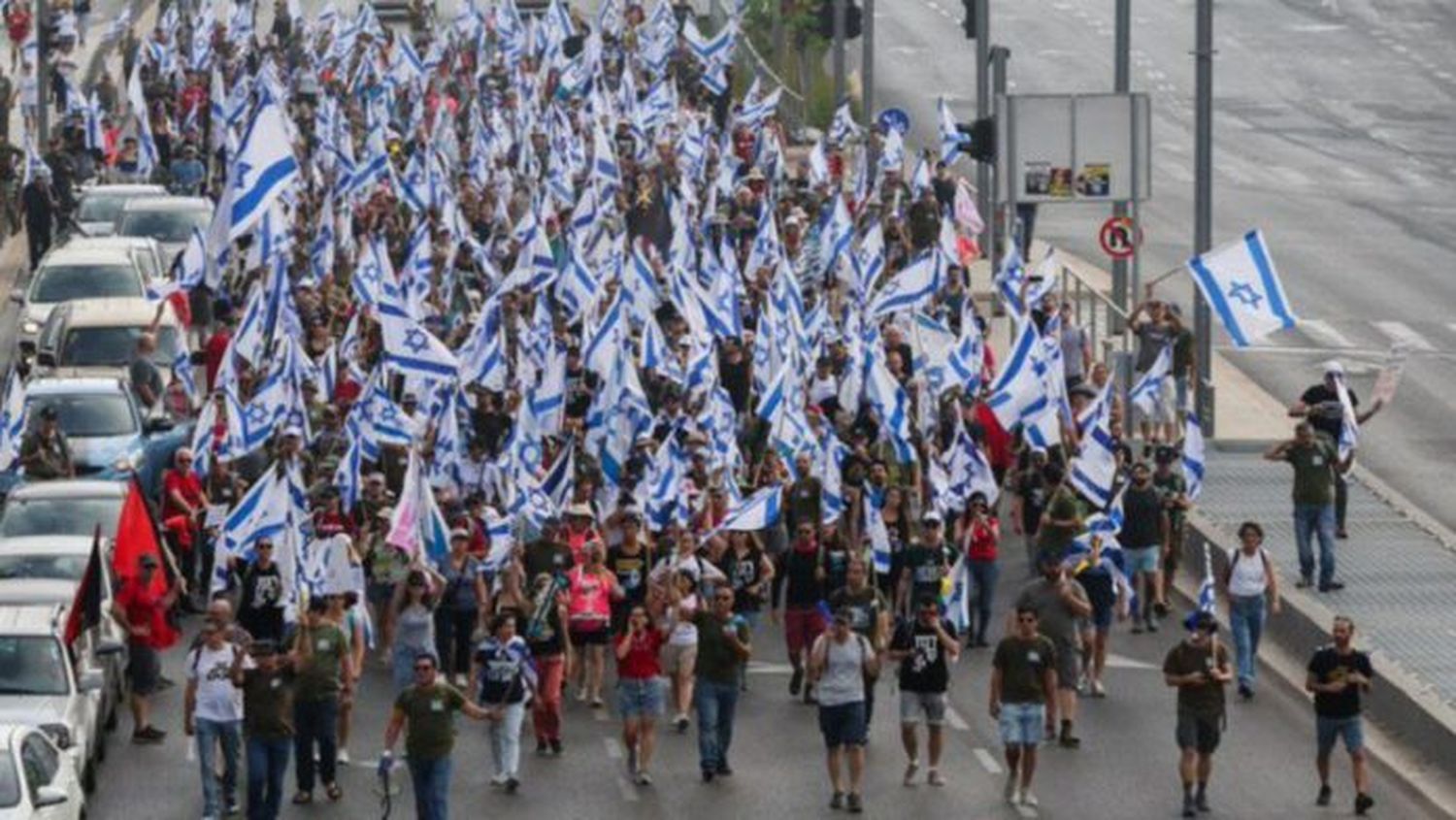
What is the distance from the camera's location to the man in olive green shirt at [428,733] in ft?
95.3

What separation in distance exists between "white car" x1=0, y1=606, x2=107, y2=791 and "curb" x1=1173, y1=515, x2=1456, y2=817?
886 cm

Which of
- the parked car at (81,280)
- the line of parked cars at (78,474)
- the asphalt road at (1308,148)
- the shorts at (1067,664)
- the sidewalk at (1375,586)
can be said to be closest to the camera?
the line of parked cars at (78,474)

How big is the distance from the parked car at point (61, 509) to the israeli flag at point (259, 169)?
3956 millimetres

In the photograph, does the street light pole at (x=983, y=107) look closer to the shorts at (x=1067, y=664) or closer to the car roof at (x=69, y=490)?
the car roof at (x=69, y=490)

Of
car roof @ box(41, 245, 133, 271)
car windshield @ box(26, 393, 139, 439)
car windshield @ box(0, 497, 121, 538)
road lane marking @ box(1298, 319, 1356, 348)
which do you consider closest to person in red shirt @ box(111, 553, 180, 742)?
car windshield @ box(0, 497, 121, 538)

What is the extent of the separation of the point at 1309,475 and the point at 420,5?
3571 centimetres

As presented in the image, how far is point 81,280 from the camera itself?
47.6m

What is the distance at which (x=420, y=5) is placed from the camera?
70750 millimetres

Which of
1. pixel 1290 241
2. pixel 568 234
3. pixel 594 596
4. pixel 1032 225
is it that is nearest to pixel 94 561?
pixel 594 596

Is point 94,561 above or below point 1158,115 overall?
above

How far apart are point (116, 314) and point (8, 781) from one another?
58.2ft

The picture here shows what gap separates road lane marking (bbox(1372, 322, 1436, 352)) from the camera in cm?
5159

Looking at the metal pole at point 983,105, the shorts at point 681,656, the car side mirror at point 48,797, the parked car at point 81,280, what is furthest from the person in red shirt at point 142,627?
the metal pole at point 983,105

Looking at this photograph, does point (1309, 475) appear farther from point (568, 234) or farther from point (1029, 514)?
point (568, 234)
